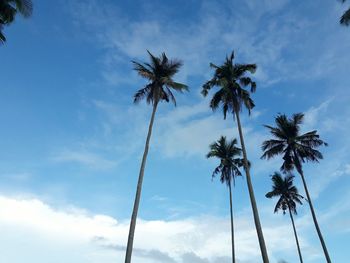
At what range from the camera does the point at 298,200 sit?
48.4m

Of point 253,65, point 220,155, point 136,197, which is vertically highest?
point 220,155

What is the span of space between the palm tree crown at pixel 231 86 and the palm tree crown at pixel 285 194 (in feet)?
83.5

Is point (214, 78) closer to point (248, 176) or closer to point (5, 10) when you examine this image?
point (248, 176)

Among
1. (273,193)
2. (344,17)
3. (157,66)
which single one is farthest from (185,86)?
(273,193)

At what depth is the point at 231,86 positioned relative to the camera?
1111 inches

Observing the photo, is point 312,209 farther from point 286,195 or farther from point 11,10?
point 11,10

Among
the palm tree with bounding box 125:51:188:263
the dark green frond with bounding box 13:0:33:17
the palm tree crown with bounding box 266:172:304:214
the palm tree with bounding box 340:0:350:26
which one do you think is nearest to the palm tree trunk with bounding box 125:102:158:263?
the palm tree with bounding box 125:51:188:263

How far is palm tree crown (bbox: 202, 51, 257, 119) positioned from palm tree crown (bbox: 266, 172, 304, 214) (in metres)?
25.4

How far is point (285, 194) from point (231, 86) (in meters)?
28.1

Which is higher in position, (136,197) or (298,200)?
(298,200)

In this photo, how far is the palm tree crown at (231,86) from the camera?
27984 mm

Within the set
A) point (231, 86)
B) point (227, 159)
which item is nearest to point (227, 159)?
point (227, 159)

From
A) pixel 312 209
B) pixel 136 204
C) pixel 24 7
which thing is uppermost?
pixel 24 7

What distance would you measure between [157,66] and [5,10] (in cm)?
1255
